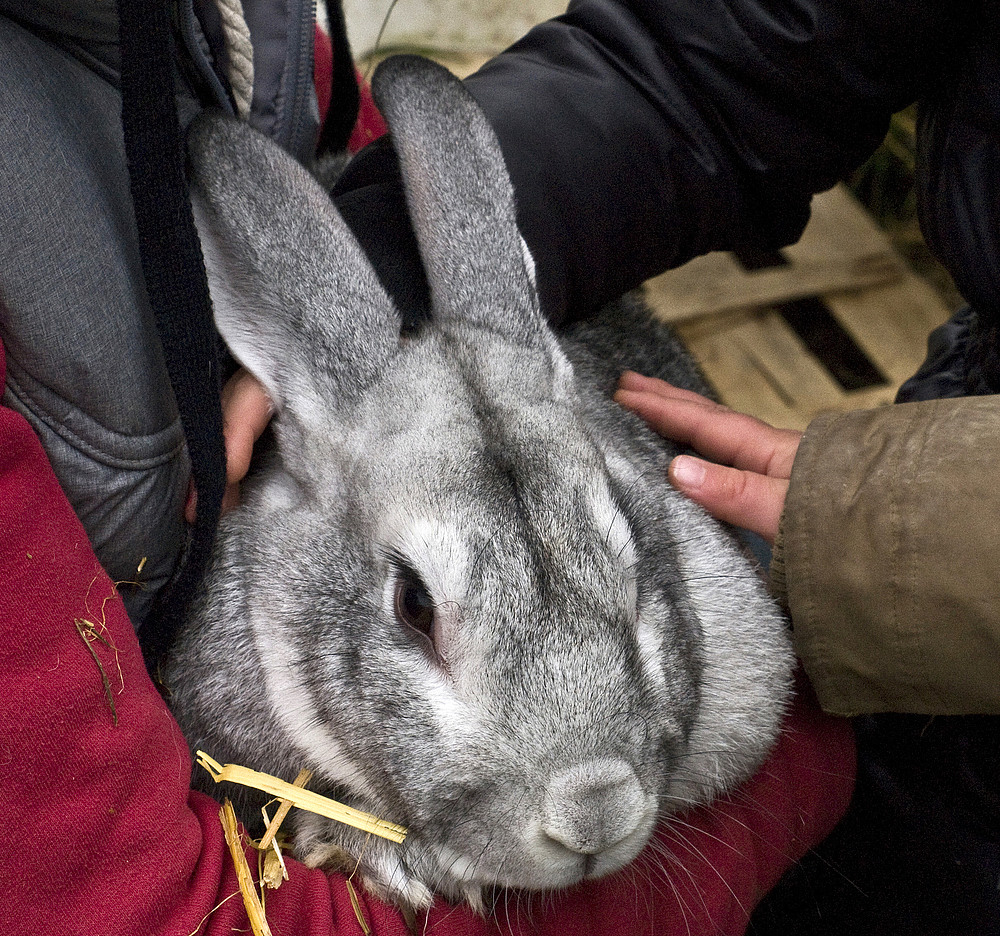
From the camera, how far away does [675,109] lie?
5.30ft

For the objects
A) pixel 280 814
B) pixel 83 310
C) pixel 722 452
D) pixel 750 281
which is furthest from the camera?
pixel 750 281

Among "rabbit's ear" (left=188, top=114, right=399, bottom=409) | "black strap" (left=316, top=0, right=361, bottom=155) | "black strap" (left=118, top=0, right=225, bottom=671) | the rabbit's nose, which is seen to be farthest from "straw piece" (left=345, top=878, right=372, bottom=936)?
"black strap" (left=316, top=0, right=361, bottom=155)

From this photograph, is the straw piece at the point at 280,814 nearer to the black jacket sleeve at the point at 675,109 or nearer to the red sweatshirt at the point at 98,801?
the red sweatshirt at the point at 98,801

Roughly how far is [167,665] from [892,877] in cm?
116

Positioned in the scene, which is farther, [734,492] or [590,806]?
[734,492]

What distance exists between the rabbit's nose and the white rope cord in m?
0.96

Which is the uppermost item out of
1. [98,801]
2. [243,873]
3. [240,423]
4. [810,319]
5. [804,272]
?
[240,423]

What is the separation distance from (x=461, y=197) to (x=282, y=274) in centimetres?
30

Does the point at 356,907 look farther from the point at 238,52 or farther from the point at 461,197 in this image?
the point at 238,52

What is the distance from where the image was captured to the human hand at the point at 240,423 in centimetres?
120

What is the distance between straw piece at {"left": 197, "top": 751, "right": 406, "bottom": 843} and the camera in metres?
1.12

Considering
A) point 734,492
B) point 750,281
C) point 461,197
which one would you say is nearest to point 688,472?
point 734,492

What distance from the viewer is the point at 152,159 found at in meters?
0.99

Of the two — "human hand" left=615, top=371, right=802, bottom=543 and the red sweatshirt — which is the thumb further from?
the red sweatshirt
